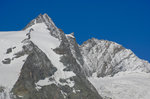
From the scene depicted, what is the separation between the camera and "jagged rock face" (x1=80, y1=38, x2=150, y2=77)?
5128 inches

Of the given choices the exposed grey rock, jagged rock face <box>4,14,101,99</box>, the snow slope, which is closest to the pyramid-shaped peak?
jagged rock face <box>4,14,101,99</box>

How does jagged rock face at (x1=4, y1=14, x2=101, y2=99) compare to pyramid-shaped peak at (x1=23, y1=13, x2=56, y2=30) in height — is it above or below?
below

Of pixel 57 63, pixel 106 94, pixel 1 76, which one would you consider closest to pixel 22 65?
pixel 1 76

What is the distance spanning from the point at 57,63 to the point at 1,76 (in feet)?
67.3

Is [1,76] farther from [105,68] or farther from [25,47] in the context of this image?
[105,68]

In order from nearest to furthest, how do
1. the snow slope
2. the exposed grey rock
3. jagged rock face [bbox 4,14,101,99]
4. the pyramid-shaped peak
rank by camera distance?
the snow slope < jagged rock face [bbox 4,14,101,99] < the exposed grey rock < the pyramid-shaped peak

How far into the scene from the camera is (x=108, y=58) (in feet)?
458

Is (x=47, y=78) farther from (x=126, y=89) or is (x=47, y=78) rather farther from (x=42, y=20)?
(x=42, y=20)

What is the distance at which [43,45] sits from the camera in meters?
75.1

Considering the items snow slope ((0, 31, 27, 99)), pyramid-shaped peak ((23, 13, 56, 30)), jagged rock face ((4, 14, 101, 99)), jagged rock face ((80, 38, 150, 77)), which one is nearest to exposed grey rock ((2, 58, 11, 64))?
snow slope ((0, 31, 27, 99))

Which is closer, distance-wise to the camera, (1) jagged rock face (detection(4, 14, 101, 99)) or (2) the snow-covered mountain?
(2) the snow-covered mountain

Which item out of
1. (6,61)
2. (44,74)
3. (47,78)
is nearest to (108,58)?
(47,78)

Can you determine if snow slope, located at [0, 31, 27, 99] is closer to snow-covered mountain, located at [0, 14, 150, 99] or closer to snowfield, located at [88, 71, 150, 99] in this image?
snow-covered mountain, located at [0, 14, 150, 99]

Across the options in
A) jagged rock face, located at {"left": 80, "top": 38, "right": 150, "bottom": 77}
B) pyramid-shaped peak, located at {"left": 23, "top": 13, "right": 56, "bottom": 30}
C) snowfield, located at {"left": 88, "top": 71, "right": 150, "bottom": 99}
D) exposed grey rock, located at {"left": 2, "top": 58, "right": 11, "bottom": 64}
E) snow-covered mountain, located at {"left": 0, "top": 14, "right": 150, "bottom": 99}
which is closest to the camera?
snow-covered mountain, located at {"left": 0, "top": 14, "right": 150, "bottom": 99}
